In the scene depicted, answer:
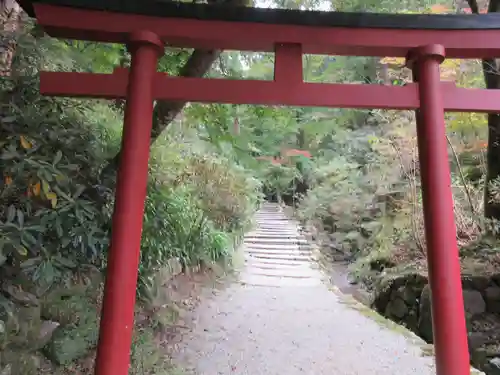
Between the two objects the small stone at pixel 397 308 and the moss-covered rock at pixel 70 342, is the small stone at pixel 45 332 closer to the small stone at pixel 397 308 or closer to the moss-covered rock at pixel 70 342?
the moss-covered rock at pixel 70 342

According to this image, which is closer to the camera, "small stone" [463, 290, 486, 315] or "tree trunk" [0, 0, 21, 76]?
"tree trunk" [0, 0, 21, 76]

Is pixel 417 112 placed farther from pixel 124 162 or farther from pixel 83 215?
pixel 83 215

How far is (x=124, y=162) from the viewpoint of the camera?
246 centimetres

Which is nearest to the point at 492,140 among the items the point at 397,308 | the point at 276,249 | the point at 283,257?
the point at 397,308

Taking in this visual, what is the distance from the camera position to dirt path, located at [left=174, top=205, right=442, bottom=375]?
4.13 meters

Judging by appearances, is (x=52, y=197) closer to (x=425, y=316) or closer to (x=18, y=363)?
(x=18, y=363)

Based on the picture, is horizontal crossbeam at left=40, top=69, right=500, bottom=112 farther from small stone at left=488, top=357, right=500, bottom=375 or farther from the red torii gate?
small stone at left=488, top=357, right=500, bottom=375

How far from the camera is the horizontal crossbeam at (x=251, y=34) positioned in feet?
8.33

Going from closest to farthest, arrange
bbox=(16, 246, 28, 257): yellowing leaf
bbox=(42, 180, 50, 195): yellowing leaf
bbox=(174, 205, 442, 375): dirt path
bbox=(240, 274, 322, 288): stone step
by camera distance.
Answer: bbox=(16, 246, 28, 257): yellowing leaf → bbox=(42, 180, 50, 195): yellowing leaf → bbox=(174, 205, 442, 375): dirt path → bbox=(240, 274, 322, 288): stone step

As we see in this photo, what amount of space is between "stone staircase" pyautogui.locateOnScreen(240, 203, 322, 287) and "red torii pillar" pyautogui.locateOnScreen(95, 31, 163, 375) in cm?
593

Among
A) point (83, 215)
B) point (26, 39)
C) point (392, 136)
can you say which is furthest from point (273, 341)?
point (392, 136)

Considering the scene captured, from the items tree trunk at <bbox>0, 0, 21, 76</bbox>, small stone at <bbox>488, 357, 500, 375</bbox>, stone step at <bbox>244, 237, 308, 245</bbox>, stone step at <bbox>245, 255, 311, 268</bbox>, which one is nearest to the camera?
tree trunk at <bbox>0, 0, 21, 76</bbox>

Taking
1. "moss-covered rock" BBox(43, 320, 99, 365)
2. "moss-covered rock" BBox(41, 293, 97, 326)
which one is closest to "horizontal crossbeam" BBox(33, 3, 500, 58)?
"moss-covered rock" BBox(41, 293, 97, 326)

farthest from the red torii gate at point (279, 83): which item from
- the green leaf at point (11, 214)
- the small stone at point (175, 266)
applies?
the small stone at point (175, 266)
